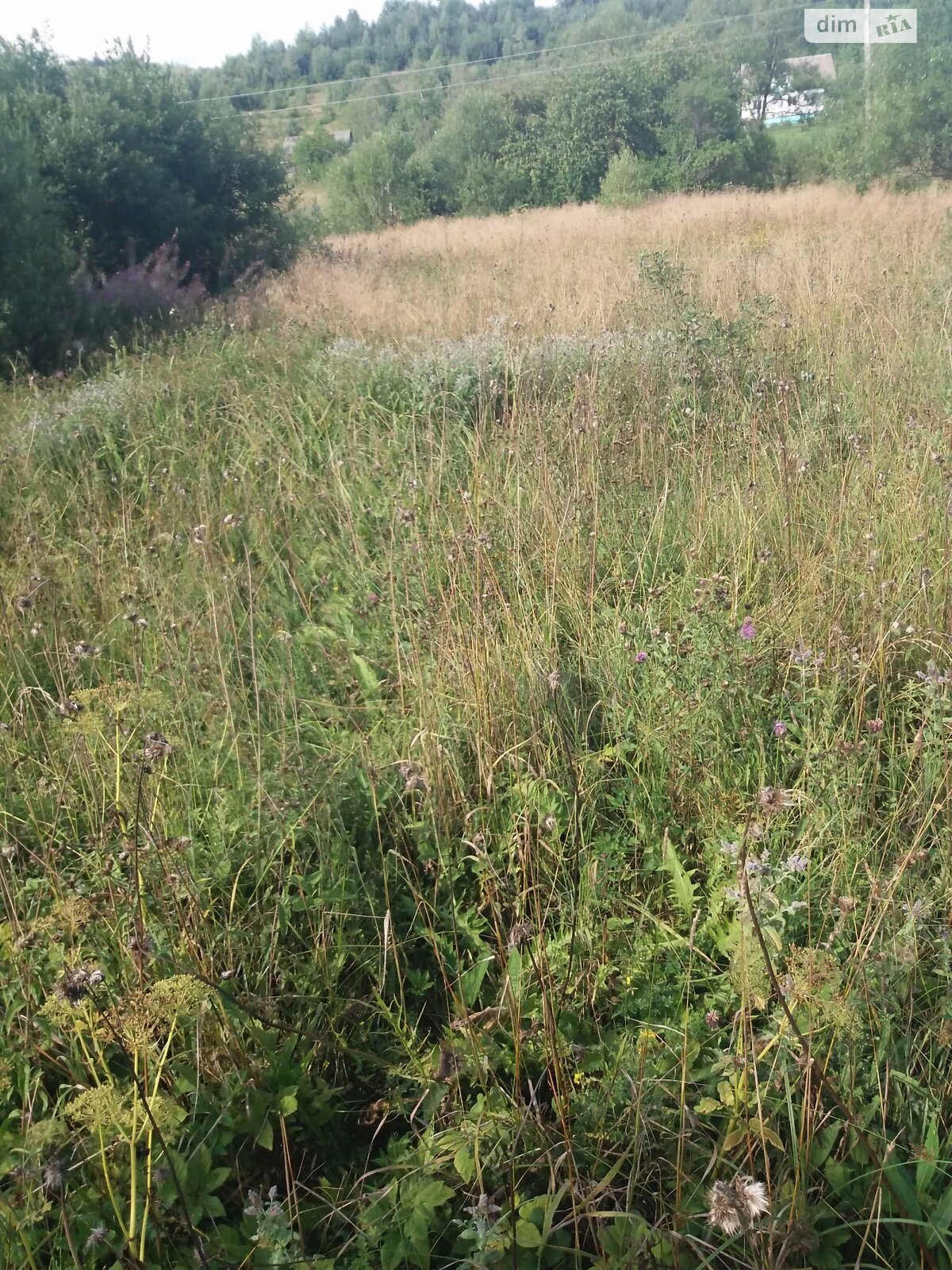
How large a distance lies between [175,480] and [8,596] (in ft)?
4.12

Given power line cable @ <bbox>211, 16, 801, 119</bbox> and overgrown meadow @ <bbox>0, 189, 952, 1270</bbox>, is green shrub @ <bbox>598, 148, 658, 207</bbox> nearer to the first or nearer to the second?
power line cable @ <bbox>211, 16, 801, 119</bbox>

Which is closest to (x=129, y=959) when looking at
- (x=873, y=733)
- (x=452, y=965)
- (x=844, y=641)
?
(x=452, y=965)

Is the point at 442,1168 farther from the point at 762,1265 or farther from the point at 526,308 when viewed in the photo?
the point at 526,308

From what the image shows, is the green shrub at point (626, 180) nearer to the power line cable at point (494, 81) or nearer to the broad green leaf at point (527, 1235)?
the power line cable at point (494, 81)

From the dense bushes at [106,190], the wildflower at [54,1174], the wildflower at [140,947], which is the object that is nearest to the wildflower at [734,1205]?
the wildflower at [54,1174]

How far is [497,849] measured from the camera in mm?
2057

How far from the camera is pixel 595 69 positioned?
35.8m

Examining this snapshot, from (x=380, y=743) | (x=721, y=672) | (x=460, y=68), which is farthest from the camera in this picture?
(x=460, y=68)

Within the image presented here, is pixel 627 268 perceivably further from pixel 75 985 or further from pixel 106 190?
pixel 75 985

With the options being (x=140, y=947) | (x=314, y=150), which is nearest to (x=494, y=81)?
(x=314, y=150)

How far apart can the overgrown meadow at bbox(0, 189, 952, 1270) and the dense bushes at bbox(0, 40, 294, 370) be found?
4484 mm

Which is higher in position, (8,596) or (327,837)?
(8,596)

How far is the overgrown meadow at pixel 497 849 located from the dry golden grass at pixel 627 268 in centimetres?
215

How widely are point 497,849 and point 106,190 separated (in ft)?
38.4
